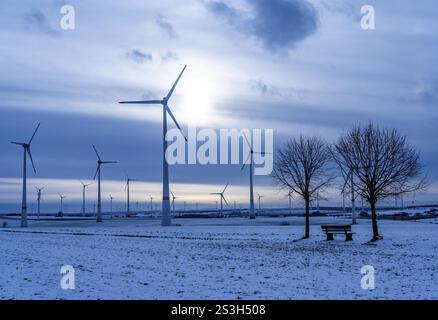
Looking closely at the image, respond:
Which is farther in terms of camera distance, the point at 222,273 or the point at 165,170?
the point at 165,170

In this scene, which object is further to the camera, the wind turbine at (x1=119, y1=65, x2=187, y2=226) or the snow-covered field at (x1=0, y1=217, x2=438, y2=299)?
the wind turbine at (x1=119, y1=65, x2=187, y2=226)

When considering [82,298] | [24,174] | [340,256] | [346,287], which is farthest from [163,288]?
[24,174]

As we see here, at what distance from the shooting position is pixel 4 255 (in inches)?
952

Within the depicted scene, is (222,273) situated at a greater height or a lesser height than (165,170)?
lesser

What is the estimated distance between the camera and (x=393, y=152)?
3412 cm

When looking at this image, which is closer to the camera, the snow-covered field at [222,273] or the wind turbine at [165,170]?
the snow-covered field at [222,273]

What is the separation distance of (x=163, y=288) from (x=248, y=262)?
Result: 7650 millimetres

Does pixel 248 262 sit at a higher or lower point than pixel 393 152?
lower
